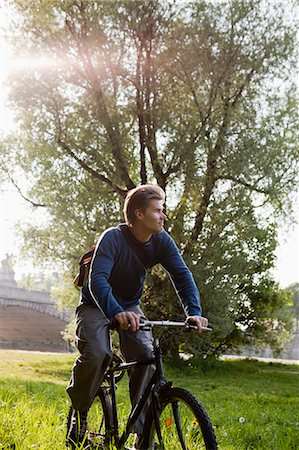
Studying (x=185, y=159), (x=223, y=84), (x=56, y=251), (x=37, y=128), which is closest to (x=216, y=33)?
(x=223, y=84)

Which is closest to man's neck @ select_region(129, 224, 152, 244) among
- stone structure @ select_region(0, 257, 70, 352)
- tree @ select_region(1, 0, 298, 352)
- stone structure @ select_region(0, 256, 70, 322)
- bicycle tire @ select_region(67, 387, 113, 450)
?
bicycle tire @ select_region(67, 387, 113, 450)

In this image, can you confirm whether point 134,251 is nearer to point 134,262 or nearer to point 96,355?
point 134,262

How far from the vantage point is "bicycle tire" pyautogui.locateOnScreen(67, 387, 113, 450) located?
369 cm

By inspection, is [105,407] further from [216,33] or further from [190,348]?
[216,33]

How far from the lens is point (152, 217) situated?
3428 mm

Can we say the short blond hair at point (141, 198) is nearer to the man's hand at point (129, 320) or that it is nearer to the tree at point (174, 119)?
the man's hand at point (129, 320)

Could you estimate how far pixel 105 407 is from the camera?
378cm

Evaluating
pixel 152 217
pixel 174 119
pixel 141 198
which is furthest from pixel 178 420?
pixel 174 119

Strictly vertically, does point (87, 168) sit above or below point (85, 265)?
above

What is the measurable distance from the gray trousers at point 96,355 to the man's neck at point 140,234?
434mm

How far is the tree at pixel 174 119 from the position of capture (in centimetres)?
1595

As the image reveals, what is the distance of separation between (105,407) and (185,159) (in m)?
12.5

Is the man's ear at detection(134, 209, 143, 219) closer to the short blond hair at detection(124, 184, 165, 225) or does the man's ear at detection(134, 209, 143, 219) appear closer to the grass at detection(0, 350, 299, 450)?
the short blond hair at detection(124, 184, 165, 225)

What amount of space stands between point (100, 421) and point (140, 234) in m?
1.28
